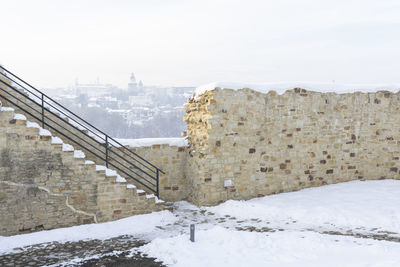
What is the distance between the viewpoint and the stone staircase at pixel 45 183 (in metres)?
7.67

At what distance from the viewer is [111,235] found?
7867mm

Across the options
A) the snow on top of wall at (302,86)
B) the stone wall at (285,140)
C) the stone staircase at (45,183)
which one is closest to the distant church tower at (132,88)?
the snow on top of wall at (302,86)

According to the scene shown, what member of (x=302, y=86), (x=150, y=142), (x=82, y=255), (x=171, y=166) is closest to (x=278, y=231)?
(x=82, y=255)

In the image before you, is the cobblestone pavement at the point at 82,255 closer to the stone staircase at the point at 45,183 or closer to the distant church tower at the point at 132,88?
the stone staircase at the point at 45,183

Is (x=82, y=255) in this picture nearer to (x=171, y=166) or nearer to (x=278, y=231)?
(x=278, y=231)

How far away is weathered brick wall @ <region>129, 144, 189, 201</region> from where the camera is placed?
10.7m

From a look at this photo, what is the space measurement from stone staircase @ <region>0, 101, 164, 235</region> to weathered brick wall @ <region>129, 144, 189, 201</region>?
7.30ft

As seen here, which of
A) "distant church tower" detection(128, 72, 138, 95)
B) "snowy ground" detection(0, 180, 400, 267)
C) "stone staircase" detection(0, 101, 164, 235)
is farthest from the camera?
"distant church tower" detection(128, 72, 138, 95)

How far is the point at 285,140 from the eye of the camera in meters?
10.7

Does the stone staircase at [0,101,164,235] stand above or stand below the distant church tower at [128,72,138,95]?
below

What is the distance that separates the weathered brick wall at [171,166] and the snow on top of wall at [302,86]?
5.93 ft

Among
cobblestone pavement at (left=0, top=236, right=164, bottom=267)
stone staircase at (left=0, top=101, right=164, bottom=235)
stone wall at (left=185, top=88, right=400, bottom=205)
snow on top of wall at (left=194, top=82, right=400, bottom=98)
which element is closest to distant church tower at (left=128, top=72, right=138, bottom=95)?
snow on top of wall at (left=194, top=82, right=400, bottom=98)

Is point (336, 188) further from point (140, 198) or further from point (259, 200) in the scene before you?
point (140, 198)

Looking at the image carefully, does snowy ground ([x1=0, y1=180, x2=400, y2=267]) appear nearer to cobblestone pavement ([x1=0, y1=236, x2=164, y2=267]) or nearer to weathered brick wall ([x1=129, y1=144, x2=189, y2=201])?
cobblestone pavement ([x1=0, y1=236, x2=164, y2=267])
